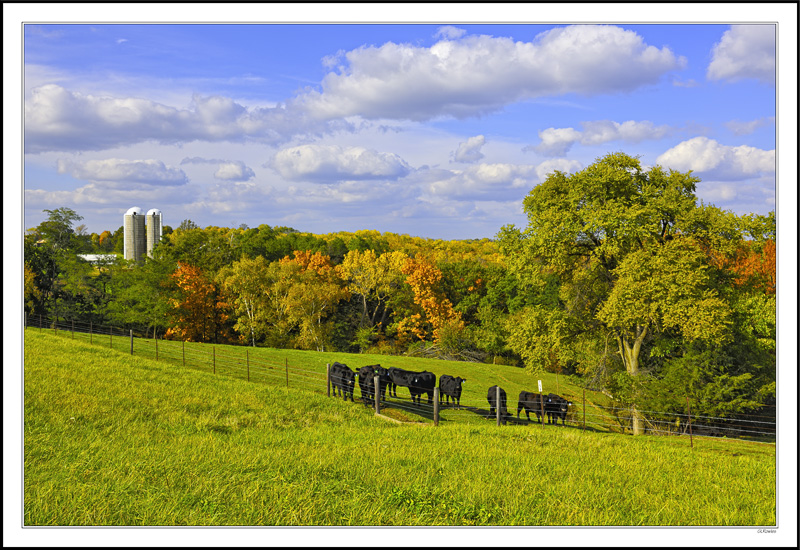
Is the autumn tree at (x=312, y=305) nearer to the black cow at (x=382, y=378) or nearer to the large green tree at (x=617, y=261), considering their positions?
the black cow at (x=382, y=378)

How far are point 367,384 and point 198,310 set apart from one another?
35.4 metres

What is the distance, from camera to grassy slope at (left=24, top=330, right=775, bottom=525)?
5.73m

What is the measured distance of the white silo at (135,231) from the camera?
67.4 metres

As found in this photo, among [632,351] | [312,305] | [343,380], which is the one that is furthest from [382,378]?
[312,305]

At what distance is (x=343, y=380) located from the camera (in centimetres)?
2255

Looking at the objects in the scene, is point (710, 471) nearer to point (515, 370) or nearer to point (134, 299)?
point (515, 370)

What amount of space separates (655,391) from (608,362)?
12.9 feet

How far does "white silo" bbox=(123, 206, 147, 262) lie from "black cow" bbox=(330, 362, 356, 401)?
5481 centimetres

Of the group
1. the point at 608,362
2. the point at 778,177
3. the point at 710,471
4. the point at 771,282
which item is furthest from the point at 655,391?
the point at 778,177

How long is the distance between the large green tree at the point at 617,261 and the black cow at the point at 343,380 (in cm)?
756

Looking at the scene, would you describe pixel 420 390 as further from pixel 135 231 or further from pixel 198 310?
pixel 135 231


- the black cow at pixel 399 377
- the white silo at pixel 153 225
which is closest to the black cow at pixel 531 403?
the black cow at pixel 399 377

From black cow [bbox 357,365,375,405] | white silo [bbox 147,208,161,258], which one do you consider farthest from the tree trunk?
white silo [bbox 147,208,161,258]

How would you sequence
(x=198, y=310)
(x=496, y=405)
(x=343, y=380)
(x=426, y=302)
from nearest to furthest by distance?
(x=496, y=405)
(x=343, y=380)
(x=198, y=310)
(x=426, y=302)
